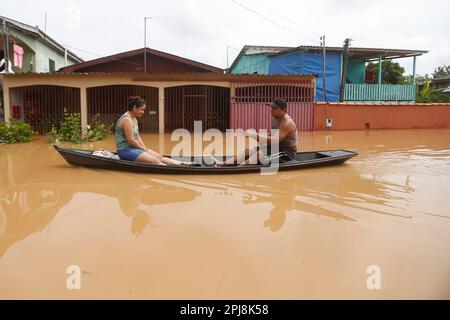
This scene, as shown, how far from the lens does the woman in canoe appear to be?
6.41 m

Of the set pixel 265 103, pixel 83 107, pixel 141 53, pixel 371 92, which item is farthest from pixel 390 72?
pixel 83 107

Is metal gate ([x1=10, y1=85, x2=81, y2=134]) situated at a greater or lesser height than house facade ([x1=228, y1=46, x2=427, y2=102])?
lesser

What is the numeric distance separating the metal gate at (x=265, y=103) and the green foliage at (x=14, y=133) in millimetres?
7269

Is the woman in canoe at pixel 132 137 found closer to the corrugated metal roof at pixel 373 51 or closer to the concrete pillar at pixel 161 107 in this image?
the concrete pillar at pixel 161 107

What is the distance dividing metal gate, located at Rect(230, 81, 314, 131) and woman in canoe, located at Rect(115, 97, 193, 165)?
31.0 ft

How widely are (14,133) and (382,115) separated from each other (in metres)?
14.4

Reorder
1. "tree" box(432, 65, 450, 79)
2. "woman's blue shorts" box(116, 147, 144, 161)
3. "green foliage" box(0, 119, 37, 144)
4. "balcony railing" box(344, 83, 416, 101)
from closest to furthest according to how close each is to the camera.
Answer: "woman's blue shorts" box(116, 147, 144, 161) < "green foliage" box(0, 119, 37, 144) < "balcony railing" box(344, 83, 416, 101) < "tree" box(432, 65, 450, 79)

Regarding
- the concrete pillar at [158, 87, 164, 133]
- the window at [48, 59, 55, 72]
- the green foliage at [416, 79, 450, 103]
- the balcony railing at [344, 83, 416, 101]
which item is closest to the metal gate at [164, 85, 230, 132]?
the concrete pillar at [158, 87, 164, 133]

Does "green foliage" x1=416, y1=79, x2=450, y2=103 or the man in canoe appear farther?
"green foliage" x1=416, y1=79, x2=450, y2=103

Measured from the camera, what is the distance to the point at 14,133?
12133 mm

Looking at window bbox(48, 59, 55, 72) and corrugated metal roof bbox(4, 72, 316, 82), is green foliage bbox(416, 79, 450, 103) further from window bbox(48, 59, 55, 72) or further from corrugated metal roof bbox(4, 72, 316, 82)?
window bbox(48, 59, 55, 72)

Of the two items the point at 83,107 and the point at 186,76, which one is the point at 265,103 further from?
the point at 83,107

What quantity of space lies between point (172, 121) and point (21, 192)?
11578 millimetres

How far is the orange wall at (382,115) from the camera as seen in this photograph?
55.6ft
